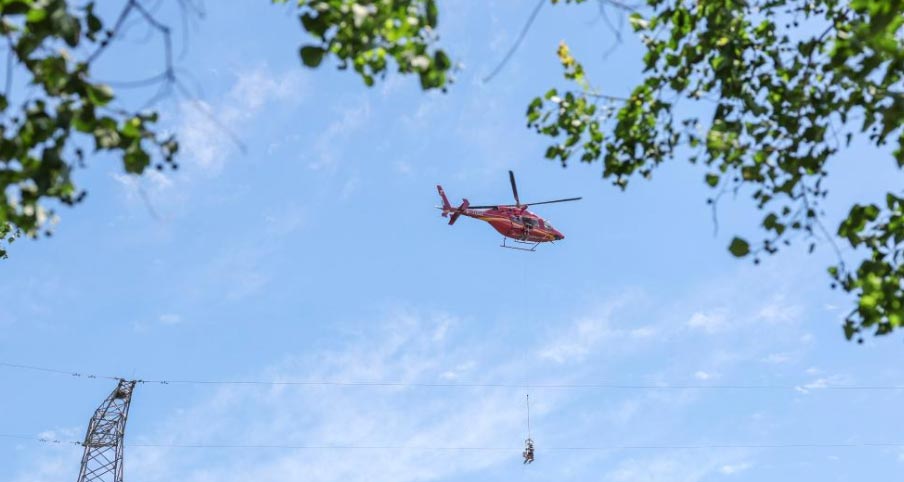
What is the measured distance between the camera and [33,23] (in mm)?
6773

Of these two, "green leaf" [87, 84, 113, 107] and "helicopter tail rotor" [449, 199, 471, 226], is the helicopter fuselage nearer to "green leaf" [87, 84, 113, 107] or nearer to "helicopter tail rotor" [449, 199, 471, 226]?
"helicopter tail rotor" [449, 199, 471, 226]

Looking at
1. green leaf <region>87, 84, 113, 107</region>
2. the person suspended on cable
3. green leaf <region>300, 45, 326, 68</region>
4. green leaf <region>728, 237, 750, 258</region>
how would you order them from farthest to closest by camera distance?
1. the person suspended on cable
2. green leaf <region>728, 237, 750, 258</region>
3. green leaf <region>300, 45, 326, 68</region>
4. green leaf <region>87, 84, 113, 107</region>

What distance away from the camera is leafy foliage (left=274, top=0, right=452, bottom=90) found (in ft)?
26.0

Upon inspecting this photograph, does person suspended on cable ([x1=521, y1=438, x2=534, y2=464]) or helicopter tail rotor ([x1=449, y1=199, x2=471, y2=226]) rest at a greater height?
helicopter tail rotor ([x1=449, y1=199, x2=471, y2=226])

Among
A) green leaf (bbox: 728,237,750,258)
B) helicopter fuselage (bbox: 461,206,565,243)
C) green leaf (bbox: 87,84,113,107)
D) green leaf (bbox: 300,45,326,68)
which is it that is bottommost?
green leaf (bbox: 87,84,113,107)

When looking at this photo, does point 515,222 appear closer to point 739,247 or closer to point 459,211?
point 459,211

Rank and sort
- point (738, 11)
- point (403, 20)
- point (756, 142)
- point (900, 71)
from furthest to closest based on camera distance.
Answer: point (738, 11) → point (756, 142) → point (900, 71) → point (403, 20)

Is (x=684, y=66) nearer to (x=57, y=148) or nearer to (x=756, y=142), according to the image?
(x=756, y=142)

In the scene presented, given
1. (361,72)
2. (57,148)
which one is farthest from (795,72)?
(57,148)

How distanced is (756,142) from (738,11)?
2.05 meters

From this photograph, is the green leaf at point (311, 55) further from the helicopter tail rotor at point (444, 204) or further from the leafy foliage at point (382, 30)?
the helicopter tail rotor at point (444, 204)

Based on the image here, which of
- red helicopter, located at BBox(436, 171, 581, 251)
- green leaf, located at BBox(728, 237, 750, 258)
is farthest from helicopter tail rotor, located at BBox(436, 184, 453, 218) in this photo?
green leaf, located at BBox(728, 237, 750, 258)

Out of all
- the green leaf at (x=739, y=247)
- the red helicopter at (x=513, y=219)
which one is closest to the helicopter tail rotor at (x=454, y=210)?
the red helicopter at (x=513, y=219)

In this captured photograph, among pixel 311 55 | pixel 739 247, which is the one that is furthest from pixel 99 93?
pixel 739 247
